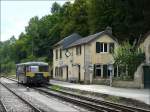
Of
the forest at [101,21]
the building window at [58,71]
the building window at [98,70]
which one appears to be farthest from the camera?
the building window at [58,71]

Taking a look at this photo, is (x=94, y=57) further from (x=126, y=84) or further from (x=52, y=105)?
(x=52, y=105)

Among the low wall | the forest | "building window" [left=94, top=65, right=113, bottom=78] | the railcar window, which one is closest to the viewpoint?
the low wall

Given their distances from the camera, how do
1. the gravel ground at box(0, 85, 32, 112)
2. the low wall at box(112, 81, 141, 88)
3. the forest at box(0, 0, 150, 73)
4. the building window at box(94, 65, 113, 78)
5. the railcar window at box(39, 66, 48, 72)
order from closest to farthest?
the gravel ground at box(0, 85, 32, 112), the low wall at box(112, 81, 141, 88), the railcar window at box(39, 66, 48, 72), the building window at box(94, 65, 113, 78), the forest at box(0, 0, 150, 73)

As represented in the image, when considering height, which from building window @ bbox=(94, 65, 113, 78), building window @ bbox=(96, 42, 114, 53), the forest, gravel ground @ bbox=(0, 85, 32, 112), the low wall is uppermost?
the forest

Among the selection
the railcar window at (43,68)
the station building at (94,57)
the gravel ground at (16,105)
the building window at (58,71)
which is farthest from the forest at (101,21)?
the gravel ground at (16,105)

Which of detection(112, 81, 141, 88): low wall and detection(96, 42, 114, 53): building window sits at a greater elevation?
detection(96, 42, 114, 53): building window

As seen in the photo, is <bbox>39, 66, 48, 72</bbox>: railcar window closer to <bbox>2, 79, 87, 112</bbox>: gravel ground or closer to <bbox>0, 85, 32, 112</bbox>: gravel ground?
<bbox>2, 79, 87, 112</bbox>: gravel ground

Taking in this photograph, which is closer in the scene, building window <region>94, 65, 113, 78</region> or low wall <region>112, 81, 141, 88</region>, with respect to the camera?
low wall <region>112, 81, 141, 88</region>

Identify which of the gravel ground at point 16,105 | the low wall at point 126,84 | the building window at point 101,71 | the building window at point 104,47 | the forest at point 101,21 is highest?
the forest at point 101,21

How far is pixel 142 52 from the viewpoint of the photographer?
43.9 m

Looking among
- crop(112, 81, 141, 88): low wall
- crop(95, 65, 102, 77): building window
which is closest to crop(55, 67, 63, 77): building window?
crop(95, 65, 102, 77): building window

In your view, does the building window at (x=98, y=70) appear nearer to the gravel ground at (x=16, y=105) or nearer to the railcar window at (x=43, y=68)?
the railcar window at (x=43, y=68)

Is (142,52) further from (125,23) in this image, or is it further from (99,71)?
(125,23)

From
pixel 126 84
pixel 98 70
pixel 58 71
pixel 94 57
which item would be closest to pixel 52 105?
pixel 126 84
